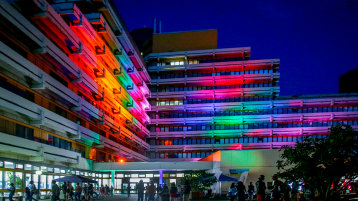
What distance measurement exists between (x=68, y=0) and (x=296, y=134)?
174ft

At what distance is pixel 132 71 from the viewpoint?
6412 centimetres

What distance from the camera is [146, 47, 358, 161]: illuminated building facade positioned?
3086 inches

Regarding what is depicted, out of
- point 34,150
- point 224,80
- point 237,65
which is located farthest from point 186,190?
point 237,65

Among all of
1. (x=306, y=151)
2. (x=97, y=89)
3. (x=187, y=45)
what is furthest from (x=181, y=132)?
(x=306, y=151)

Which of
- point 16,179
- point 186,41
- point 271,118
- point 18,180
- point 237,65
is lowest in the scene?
point 18,180

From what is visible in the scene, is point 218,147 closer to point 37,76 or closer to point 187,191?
point 37,76

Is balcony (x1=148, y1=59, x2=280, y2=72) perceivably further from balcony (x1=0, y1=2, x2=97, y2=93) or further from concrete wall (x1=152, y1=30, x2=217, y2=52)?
balcony (x1=0, y1=2, x2=97, y2=93)

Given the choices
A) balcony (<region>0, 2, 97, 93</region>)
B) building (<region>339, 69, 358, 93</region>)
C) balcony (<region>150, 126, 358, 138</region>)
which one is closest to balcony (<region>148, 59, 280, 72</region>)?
balcony (<region>150, 126, 358, 138</region>)

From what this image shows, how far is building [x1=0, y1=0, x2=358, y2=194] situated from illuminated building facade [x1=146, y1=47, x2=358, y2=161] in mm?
201

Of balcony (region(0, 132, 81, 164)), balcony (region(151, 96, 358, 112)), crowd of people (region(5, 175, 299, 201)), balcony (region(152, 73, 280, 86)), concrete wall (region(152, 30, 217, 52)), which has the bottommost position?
crowd of people (region(5, 175, 299, 201))

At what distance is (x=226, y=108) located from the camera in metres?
79.8

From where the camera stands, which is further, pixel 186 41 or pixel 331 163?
pixel 186 41

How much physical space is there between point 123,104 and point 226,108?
80.0 ft

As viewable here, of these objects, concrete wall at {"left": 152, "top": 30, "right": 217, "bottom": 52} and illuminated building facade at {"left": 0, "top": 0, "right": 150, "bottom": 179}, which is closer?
illuminated building facade at {"left": 0, "top": 0, "right": 150, "bottom": 179}
